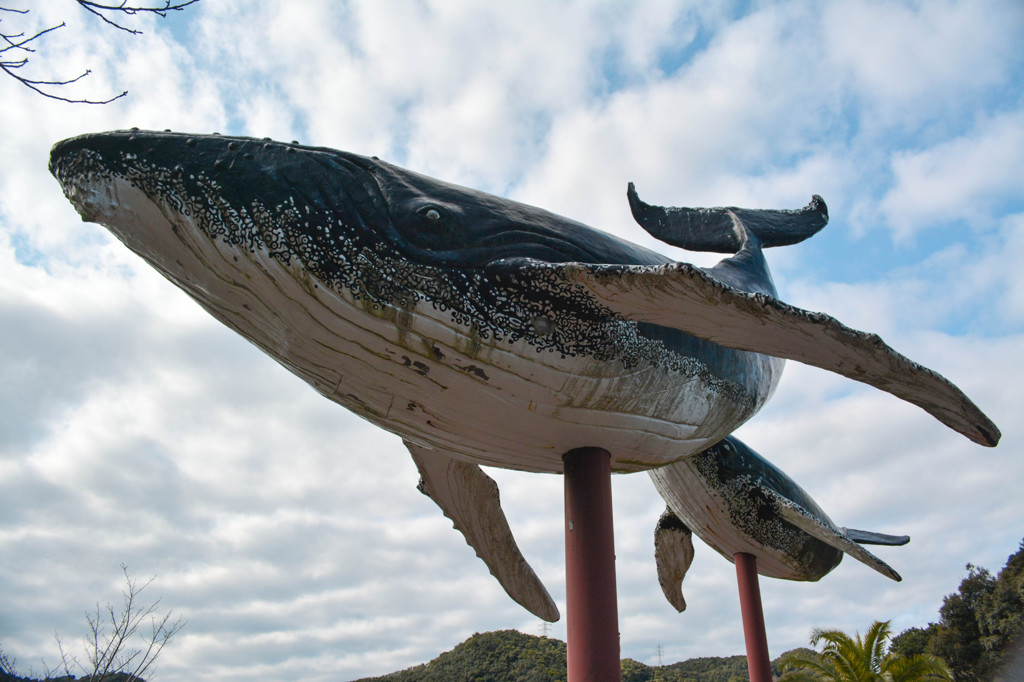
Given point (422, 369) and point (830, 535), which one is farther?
point (830, 535)

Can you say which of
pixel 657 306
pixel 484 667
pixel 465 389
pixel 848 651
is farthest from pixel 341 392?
pixel 484 667

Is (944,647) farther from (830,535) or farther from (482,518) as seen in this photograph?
(482,518)

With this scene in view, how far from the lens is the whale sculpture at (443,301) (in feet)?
15.4

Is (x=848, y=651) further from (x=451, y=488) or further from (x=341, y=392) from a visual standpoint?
(x=341, y=392)

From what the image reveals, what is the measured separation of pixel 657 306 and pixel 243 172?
3017mm

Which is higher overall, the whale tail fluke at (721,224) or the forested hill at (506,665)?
the whale tail fluke at (721,224)

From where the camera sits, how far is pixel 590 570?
5.71 metres

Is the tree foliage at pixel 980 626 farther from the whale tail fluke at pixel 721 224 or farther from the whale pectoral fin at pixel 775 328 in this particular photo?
the whale pectoral fin at pixel 775 328

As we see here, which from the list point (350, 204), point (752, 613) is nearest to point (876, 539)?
point (752, 613)

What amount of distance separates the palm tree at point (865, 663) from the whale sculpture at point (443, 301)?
44.9 ft

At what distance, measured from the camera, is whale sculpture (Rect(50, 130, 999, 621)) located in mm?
4695

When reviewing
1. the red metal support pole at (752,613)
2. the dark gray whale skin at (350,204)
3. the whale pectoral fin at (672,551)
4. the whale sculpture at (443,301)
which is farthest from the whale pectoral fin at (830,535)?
the dark gray whale skin at (350,204)

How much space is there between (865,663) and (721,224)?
13.9 metres

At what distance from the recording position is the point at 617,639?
220 inches
